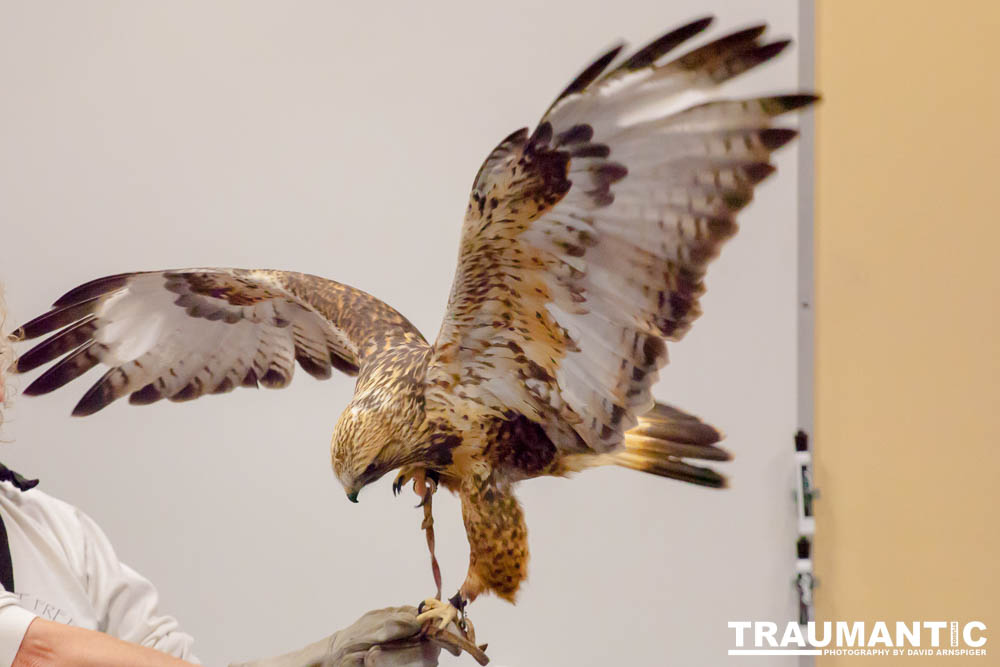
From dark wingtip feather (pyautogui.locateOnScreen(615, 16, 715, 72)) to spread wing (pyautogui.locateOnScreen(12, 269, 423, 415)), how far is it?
1.43 feet

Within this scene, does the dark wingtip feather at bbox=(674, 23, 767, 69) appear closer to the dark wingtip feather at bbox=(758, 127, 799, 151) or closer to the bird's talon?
the dark wingtip feather at bbox=(758, 127, 799, 151)

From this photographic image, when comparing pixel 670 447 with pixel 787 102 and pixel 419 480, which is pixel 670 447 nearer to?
pixel 419 480

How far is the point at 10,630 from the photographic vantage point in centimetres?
88

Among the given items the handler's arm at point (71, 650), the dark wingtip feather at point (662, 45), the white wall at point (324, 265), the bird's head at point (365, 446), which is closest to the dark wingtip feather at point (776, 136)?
the dark wingtip feather at point (662, 45)

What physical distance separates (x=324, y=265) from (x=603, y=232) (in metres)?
0.46

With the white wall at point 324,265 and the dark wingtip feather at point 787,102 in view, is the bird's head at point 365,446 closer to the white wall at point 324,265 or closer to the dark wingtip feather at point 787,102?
the white wall at point 324,265

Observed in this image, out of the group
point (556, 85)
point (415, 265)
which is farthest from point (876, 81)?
point (415, 265)

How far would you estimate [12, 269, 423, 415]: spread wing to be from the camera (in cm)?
116

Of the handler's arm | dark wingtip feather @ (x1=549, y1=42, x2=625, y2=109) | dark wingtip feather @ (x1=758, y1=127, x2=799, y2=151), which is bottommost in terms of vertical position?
the handler's arm

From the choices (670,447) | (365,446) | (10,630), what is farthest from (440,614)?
(10,630)

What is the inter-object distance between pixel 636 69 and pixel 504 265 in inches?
9.4

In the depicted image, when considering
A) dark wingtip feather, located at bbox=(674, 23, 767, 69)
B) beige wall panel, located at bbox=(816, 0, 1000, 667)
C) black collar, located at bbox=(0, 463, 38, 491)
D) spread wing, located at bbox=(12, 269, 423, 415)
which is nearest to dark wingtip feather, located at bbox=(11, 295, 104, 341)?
spread wing, located at bbox=(12, 269, 423, 415)

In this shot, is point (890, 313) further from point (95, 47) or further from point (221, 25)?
point (95, 47)

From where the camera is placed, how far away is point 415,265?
122 centimetres
